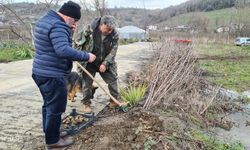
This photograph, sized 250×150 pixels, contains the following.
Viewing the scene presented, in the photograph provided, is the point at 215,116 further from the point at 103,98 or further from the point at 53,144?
the point at 53,144

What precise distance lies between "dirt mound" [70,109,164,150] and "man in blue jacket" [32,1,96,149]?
2.00 ft

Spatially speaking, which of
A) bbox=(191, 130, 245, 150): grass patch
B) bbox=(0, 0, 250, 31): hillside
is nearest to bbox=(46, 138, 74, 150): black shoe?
bbox=(191, 130, 245, 150): grass patch

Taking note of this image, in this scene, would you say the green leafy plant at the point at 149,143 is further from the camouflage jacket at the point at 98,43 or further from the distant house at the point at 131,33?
the distant house at the point at 131,33

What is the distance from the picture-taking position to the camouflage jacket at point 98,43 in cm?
716

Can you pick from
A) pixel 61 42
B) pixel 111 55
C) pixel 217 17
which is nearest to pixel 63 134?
pixel 61 42

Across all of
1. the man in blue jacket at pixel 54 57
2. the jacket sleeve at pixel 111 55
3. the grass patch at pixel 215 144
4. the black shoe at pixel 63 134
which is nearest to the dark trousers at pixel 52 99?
the man in blue jacket at pixel 54 57

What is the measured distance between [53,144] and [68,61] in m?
1.17

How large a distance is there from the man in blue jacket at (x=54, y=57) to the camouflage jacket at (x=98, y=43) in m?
1.78

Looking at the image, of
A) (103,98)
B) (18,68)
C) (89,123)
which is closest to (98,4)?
(18,68)

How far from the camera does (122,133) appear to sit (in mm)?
6062

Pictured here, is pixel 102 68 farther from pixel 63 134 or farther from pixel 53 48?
pixel 53 48

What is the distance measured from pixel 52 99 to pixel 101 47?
2.26m

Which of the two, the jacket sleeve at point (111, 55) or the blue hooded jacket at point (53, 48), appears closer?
the blue hooded jacket at point (53, 48)

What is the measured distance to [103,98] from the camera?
367 inches
